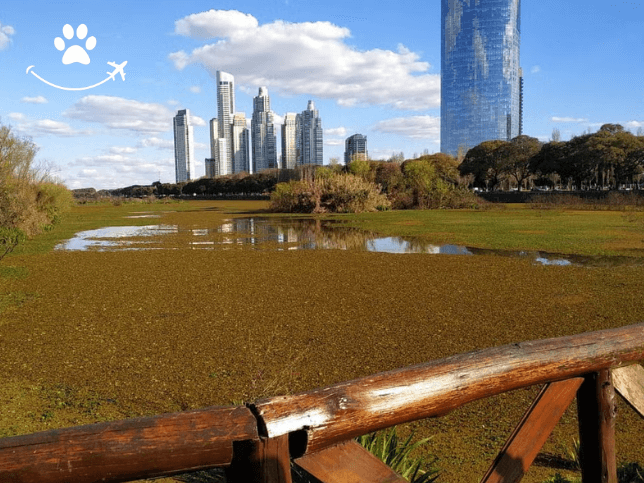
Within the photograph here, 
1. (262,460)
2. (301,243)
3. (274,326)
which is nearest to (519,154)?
(301,243)

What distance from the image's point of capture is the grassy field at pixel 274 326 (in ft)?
17.2

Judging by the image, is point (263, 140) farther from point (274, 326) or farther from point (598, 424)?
point (598, 424)

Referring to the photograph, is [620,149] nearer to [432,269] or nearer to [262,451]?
[432,269]

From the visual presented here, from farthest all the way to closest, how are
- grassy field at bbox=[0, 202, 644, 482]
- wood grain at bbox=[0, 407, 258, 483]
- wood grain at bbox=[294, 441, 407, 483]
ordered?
grassy field at bbox=[0, 202, 644, 482] < wood grain at bbox=[294, 441, 407, 483] < wood grain at bbox=[0, 407, 258, 483]

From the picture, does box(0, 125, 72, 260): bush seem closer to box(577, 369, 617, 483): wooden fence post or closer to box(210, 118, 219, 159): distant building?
box(577, 369, 617, 483): wooden fence post

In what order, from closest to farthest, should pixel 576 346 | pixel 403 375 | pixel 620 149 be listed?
pixel 403 375
pixel 576 346
pixel 620 149

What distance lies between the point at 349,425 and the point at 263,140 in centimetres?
17963

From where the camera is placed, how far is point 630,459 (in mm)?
4273

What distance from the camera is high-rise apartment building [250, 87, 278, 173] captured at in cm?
17275

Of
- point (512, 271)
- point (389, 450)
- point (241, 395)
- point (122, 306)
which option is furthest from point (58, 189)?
point (389, 450)

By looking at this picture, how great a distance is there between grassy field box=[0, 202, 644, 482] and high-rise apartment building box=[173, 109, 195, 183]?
571ft

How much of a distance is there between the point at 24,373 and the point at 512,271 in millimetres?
10795

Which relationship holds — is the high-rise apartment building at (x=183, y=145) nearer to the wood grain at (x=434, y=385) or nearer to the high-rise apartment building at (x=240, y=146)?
the high-rise apartment building at (x=240, y=146)

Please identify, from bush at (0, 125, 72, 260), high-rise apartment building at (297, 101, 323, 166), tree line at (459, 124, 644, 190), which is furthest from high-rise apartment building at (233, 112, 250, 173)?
bush at (0, 125, 72, 260)
